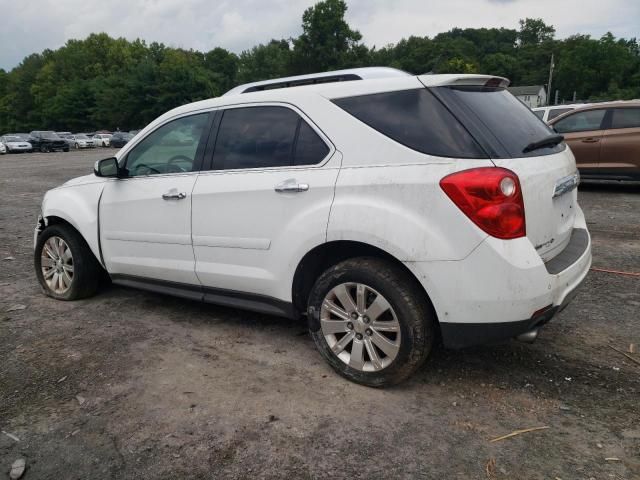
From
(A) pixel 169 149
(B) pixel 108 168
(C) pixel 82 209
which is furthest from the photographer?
(C) pixel 82 209

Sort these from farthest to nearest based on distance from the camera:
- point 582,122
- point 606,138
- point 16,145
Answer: point 16,145, point 582,122, point 606,138

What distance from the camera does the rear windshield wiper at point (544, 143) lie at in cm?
288

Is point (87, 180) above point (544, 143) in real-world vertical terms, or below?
below

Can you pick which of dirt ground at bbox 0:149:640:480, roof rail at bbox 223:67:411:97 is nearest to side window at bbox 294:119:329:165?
roof rail at bbox 223:67:411:97

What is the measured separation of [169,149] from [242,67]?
11146cm

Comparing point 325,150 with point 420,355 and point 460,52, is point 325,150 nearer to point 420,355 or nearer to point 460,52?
point 420,355

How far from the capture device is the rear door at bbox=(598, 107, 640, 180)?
924 cm

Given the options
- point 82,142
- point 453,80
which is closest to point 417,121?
point 453,80

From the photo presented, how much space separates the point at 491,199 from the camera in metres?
2.57

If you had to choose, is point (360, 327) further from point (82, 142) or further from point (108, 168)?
point (82, 142)

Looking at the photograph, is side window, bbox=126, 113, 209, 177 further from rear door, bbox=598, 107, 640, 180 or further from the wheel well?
rear door, bbox=598, 107, 640, 180

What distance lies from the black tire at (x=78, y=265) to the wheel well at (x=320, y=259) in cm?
232

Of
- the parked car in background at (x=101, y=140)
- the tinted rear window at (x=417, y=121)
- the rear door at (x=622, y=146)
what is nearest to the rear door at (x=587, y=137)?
the rear door at (x=622, y=146)

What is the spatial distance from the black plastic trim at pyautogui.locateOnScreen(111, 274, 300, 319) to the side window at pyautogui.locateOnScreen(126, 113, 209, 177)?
88 cm
